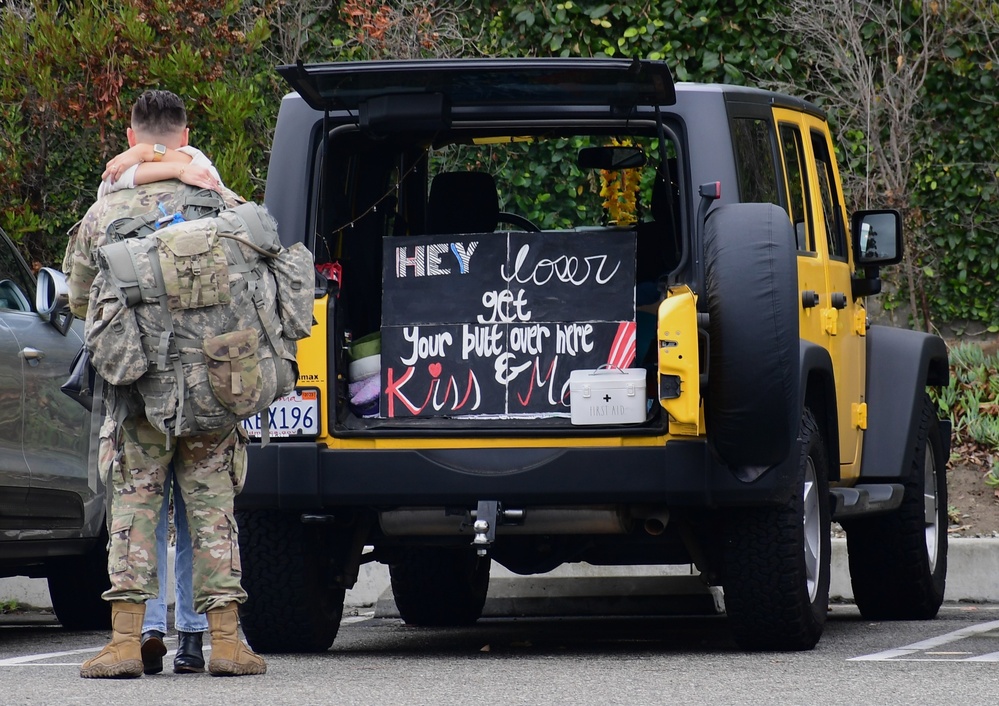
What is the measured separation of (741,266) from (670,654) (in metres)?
1.45

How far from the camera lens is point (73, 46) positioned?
11.0 m

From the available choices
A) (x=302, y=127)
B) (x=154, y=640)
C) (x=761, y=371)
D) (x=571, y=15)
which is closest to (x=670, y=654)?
(x=761, y=371)

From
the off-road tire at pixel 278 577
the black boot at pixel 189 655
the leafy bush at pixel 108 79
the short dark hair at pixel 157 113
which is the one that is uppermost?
the leafy bush at pixel 108 79

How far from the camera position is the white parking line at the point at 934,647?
18.8 ft

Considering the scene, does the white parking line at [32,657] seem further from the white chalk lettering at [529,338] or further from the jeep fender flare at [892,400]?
the jeep fender flare at [892,400]

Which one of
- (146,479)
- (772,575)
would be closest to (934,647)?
(772,575)

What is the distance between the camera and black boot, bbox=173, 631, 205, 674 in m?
5.48

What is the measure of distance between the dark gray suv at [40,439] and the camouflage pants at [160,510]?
1.28 metres

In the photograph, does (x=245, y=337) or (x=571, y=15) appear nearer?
(x=245, y=337)

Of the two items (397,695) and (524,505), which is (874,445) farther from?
(397,695)

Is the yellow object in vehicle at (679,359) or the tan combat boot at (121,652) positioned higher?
the yellow object in vehicle at (679,359)

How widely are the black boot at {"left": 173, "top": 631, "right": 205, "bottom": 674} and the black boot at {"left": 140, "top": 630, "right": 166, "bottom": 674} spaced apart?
0.17 ft

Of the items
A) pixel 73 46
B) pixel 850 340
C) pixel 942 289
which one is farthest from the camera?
pixel 942 289

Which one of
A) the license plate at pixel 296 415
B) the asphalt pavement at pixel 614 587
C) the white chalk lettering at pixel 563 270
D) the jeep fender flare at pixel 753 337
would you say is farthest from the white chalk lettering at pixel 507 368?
the asphalt pavement at pixel 614 587
